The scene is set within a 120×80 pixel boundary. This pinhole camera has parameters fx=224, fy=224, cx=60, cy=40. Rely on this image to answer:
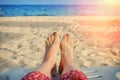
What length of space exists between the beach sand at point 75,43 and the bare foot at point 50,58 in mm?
391

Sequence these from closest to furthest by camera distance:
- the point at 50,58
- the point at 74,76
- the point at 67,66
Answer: the point at 74,76 < the point at 67,66 < the point at 50,58

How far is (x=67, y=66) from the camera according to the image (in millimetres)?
910

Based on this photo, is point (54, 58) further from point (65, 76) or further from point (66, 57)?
point (65, 76)

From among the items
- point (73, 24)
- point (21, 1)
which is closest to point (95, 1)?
point (73, 24)

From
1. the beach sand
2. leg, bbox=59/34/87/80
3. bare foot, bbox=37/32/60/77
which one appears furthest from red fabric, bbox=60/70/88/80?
the beach sand

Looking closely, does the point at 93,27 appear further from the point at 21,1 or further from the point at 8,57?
the point at 8,57

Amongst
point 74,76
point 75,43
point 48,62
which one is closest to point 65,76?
point 74,76

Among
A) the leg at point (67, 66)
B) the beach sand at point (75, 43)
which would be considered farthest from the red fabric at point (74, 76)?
the beach sand at point (75, 43)

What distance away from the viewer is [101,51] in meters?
1.86

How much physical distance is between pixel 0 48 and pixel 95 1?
3.75 ft

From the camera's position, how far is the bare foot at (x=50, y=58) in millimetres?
886

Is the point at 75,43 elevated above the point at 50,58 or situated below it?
above

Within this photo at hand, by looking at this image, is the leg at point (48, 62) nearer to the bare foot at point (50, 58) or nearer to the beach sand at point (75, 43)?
the bare foot at point (50, 58)

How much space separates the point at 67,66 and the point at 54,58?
0.14m
